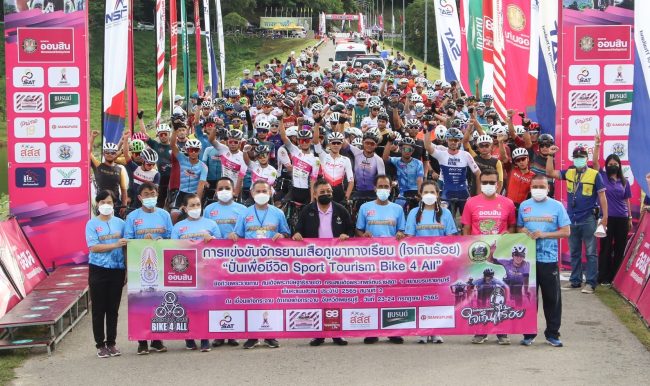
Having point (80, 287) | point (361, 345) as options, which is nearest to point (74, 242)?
point (80, 287)

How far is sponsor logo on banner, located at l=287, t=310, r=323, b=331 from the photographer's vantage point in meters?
12.4

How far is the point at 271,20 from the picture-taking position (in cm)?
12388

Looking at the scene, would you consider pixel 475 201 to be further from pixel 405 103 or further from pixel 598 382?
pixel 405 103

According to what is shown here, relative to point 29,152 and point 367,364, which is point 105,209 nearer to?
point 367,364

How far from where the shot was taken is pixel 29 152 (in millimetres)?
16891

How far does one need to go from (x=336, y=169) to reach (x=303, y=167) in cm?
67

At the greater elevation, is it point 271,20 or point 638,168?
point 271,20

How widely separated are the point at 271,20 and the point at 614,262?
11005cm

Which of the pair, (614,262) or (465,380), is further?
(614,262)

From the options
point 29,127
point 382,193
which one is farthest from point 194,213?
point 29,127

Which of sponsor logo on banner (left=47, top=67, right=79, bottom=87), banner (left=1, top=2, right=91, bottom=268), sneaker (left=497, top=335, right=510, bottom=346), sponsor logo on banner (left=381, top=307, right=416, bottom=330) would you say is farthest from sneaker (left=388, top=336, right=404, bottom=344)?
sponsor logo on banner (left=47, top=67, right=79, bottom=87)

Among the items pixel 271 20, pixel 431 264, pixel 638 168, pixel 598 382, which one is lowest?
pixel 598 382

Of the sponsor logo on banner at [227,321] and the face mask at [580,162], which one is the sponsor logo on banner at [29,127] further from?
the face mask at [580,162]

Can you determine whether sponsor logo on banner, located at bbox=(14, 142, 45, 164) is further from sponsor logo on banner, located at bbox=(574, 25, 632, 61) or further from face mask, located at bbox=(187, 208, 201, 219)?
sponsor logo on banner, located at bbox=(574, 25, 632, 61)
